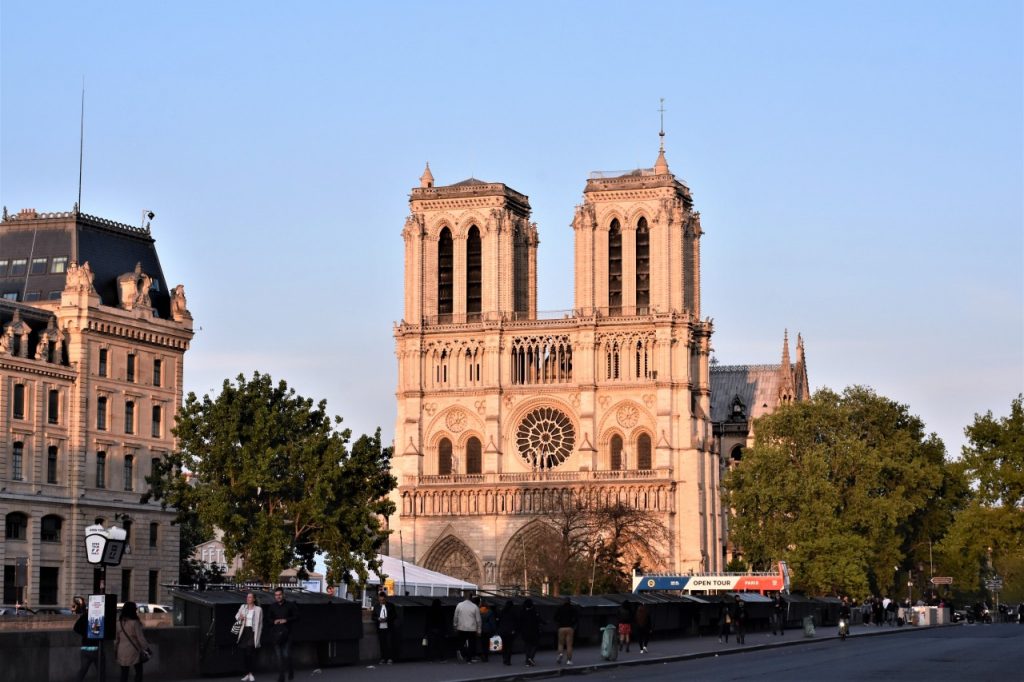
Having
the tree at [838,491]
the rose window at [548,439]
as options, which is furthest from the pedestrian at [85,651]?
the rose window at [548,439]

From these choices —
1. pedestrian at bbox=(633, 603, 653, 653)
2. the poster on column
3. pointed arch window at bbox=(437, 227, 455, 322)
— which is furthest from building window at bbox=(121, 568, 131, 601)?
the poster on column

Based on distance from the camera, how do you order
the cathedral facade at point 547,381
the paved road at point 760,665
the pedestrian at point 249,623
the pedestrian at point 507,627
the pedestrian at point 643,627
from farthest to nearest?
the cathedral facade at point 547,381 → the pedestrian at point 643,627 → the pedestrian at point 507,627 → the paved road at point 760,665 → the pedestrian at point 249,623

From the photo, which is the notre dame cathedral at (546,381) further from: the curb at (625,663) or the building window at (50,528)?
the curb at (625,663)

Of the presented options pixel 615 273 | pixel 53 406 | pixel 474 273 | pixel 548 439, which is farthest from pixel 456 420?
pixel 53 406

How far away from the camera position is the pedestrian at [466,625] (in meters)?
47.6

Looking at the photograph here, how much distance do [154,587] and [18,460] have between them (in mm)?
9911

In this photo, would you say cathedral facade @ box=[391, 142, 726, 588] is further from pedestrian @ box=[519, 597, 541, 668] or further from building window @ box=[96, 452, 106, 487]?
pedestrian @ box=[519, 597, 541, 668]

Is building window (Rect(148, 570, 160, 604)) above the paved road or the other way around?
above

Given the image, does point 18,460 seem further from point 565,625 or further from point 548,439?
point 548,439

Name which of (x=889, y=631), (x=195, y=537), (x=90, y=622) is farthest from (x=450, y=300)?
(x=90, y=622)

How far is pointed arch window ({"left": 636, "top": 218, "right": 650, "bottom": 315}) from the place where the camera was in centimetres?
13062

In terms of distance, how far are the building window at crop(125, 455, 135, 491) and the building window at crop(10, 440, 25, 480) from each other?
258 inches

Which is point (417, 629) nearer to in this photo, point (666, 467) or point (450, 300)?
point (666, 467)

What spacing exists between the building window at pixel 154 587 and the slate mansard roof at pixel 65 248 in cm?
1225
